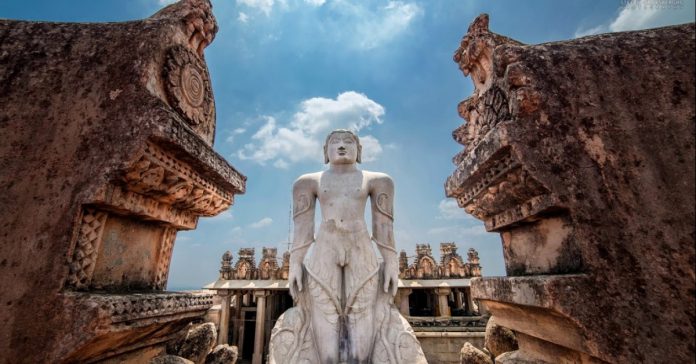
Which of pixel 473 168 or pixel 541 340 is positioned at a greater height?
pixel 473 168

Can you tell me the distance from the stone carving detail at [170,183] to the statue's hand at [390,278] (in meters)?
1.81

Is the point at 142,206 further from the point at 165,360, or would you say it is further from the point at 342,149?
the point at 342,149

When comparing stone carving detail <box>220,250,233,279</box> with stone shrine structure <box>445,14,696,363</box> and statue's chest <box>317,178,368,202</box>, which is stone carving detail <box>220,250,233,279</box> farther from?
stone shrine structure <box>445,14,696,363</box>

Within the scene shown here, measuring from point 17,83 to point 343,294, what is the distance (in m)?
3.15

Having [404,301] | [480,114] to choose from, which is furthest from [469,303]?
[480,114]

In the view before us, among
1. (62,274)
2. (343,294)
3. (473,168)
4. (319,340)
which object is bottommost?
(319,340)

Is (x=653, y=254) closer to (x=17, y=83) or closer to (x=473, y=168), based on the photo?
(x=473, y=168)

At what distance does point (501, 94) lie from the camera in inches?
98.3

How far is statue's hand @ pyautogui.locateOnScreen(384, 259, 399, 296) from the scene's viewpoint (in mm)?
3027

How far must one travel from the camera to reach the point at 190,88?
282 centimetres

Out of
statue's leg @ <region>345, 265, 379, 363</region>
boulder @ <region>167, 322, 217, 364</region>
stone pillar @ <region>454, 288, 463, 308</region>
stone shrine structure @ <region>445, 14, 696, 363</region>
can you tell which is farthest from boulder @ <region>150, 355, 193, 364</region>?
stone pillar @ <region>454, 288, 463, 308</region>

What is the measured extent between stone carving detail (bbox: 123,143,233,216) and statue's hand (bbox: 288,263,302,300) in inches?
39.9

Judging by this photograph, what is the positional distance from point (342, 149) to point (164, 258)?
2.11 meters

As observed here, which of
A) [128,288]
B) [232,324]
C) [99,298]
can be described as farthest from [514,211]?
[232,324]
